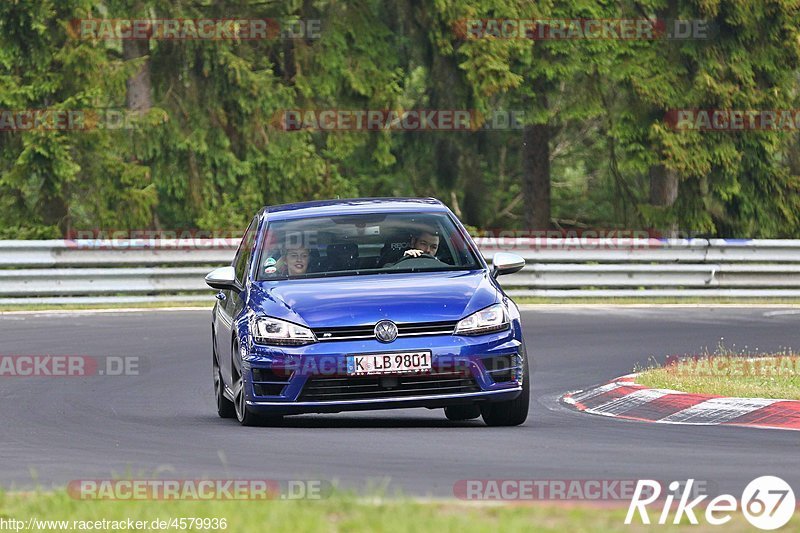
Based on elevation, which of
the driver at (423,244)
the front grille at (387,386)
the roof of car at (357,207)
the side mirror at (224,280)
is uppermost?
the roof of car at (357,207)

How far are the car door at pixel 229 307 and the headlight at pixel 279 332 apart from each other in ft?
2.02

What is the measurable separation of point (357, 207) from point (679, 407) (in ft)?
9.13

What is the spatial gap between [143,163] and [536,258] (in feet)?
30.0

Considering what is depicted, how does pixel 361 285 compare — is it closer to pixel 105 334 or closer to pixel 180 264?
pixel 105 334

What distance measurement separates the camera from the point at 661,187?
32.3 meters

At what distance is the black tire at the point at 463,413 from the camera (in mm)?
12055

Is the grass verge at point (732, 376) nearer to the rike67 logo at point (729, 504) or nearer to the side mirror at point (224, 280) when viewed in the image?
the side mirror at point (224, 280)

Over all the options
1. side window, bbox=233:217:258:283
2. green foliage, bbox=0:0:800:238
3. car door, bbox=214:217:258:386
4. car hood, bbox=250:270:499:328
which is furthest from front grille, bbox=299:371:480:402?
green foliage, bbox=0:0:800:238

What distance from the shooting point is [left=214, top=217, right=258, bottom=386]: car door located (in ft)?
38.8

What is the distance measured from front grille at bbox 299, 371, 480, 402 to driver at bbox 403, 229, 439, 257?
4.72ft

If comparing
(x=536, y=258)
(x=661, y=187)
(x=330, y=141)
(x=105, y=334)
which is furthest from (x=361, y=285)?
(x=661, y=187)

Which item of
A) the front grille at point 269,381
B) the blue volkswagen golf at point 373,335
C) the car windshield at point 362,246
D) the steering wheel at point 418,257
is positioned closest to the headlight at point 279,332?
the blue volkswagen golf at point 373,335

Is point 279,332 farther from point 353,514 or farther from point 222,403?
point 353,514

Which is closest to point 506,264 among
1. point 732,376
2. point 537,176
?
point 732,376
